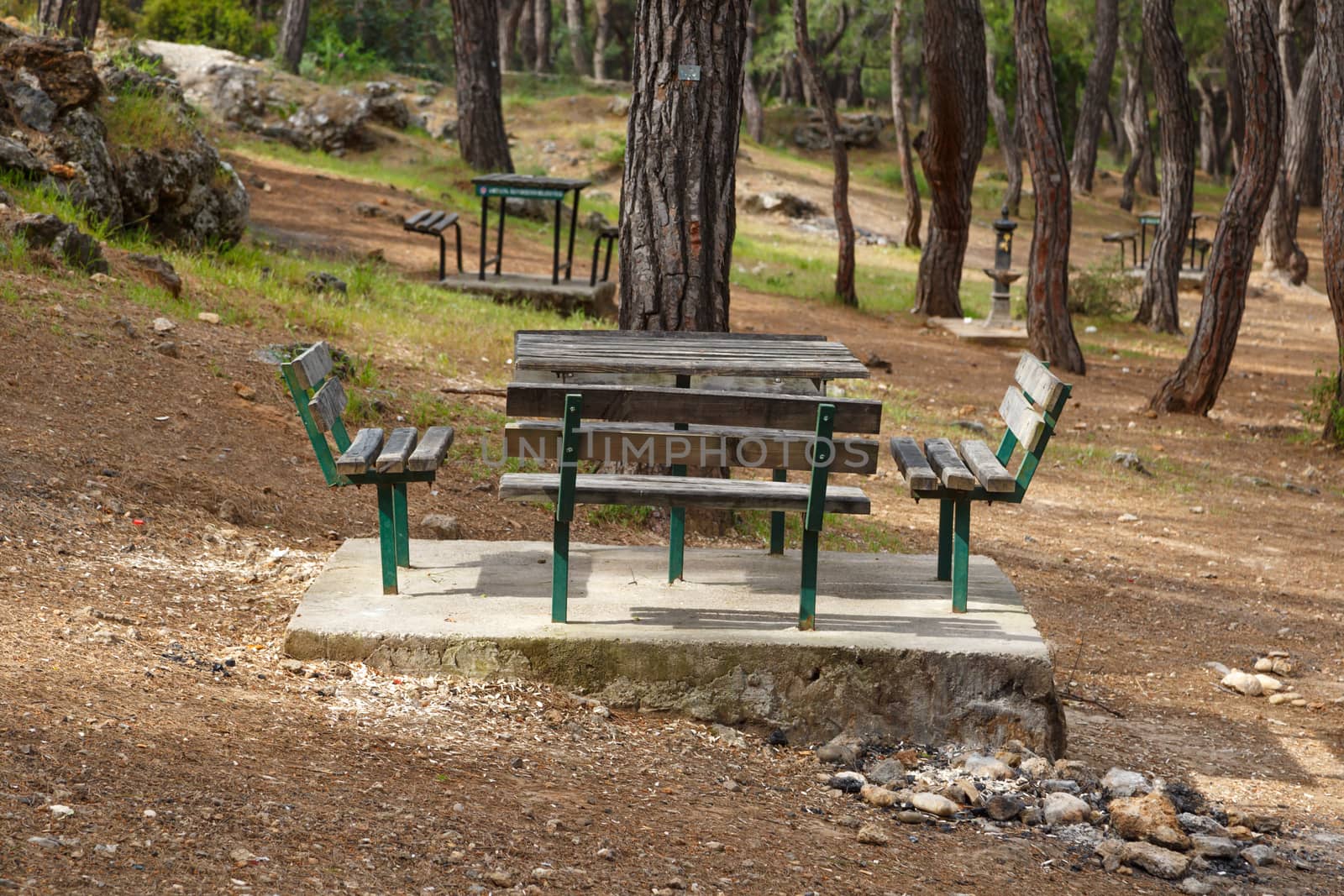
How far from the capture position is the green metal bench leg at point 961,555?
15.0 feet

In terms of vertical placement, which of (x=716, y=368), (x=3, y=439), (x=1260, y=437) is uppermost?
(x=716, y=368)

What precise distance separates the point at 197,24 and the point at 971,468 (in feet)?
83.8

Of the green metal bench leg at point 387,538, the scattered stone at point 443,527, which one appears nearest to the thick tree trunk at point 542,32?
the scattered stone at point 443,527

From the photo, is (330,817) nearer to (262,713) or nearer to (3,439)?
(262,713)

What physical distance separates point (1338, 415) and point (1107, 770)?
792 cm

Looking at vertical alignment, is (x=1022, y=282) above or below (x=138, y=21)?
below

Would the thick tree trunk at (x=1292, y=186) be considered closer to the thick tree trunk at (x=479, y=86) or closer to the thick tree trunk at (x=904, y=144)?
the thick tree trunk at (x=904, y=144)

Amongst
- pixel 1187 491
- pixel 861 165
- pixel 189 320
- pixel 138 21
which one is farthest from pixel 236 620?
pixel 861 165

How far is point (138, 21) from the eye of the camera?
1061 inches

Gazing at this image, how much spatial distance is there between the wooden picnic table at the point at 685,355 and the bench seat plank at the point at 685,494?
0.42 m

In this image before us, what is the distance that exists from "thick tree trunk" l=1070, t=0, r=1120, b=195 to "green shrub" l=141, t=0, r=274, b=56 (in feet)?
55.3

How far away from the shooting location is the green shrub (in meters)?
26.5

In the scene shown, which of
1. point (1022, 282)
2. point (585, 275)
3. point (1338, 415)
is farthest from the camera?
point (1022, 282)

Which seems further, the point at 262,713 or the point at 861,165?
the point at 861,165
